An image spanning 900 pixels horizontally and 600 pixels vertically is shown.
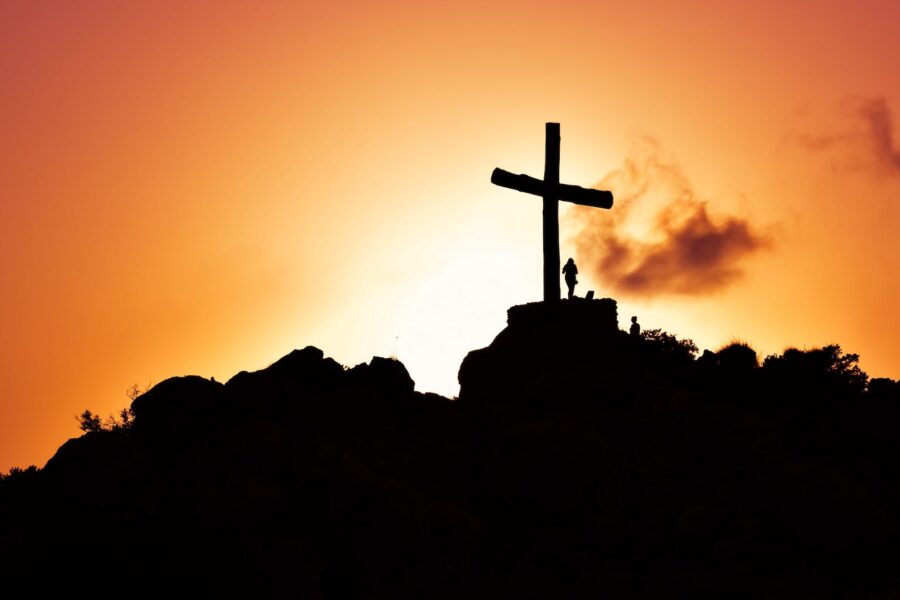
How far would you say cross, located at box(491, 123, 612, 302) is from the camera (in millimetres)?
28031

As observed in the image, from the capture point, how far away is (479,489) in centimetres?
2320

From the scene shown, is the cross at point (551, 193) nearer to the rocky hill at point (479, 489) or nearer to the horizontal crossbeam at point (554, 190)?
the horizontal crossbeam at point (554, 190)

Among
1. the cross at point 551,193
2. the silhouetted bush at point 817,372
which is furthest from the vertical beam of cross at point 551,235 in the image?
the silhouetted bush at point 817,372

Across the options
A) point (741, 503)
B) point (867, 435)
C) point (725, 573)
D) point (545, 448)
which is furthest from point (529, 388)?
point (867, 435)

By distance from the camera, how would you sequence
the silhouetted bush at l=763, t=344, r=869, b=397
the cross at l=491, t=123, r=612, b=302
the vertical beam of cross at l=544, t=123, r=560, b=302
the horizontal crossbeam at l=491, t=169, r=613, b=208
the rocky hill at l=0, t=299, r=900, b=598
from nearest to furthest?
the rocky hill at l=0, t=299, r=900, b=598
the horizontal crossbeam at l=491, t=169, r=613, b=208
the cross at l=491, t=123, r=612, b=302
the vertical beam of cross at l=544, t=123, r=560, b=302
the silhouetted bush at l=763, t=344, r=869, b=397

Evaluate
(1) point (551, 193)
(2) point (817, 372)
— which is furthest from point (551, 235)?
(2) point (817, 372)

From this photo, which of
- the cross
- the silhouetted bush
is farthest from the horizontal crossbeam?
the silhouetted bush

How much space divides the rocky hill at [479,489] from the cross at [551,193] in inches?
45.7

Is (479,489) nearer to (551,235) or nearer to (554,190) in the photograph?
(551,235)

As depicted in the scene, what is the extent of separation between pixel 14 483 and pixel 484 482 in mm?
11394

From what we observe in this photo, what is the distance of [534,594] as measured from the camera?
19500 millimetres

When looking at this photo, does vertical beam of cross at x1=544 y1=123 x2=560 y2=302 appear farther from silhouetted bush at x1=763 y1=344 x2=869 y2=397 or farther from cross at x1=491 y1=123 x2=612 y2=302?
silhouetted bush at x1=763 y1=344 x2=869 y2=397

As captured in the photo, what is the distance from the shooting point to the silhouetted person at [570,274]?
29.0 metres

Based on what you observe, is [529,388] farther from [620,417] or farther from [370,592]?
[370,592]
